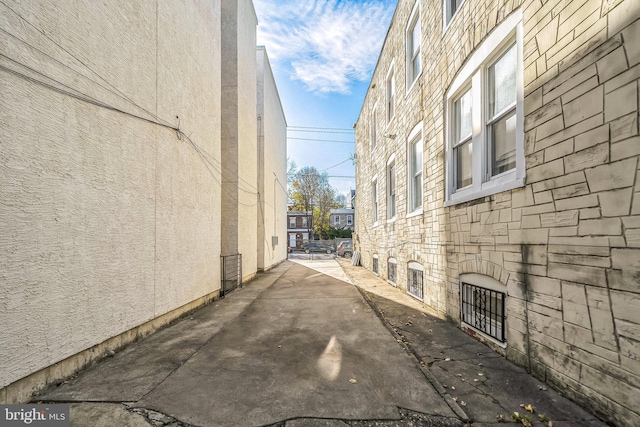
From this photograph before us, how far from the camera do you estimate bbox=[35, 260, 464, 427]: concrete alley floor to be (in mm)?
2164

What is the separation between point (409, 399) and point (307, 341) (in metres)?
1.74

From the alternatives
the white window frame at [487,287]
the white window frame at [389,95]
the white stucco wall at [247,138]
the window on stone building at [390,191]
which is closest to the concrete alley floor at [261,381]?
the white window frame at [487,287]

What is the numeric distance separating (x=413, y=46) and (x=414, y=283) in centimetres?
588

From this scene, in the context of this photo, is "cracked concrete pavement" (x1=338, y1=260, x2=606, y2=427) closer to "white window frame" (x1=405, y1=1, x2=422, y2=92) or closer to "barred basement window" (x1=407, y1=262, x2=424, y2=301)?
"barred basement window" (x1=407, y1=262, x2=424, y2=301)

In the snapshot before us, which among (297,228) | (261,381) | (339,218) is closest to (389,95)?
(261,381)

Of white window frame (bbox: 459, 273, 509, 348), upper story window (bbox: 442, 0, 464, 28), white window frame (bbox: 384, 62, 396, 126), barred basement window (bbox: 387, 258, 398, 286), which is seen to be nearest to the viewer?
white window frame (bbox: 459, 273, 509, 348)

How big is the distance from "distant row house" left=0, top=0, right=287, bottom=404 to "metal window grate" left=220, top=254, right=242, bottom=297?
90cm

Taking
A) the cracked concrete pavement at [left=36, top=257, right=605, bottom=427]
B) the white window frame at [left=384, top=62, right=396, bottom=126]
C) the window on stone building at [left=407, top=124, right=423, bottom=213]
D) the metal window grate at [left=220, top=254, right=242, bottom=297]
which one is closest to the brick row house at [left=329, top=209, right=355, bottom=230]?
the white window frame at [left=384, top=62, right=396, bottom=126]

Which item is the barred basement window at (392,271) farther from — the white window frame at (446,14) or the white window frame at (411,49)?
the white window frame at (446,14)

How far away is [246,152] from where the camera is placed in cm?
962

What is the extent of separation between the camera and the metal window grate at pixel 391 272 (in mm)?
8198

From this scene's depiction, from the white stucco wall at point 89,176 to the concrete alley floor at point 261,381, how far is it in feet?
1.98

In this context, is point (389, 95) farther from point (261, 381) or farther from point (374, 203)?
point (261, 381)

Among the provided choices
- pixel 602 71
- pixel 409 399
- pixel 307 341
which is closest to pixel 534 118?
pixel 602 71
